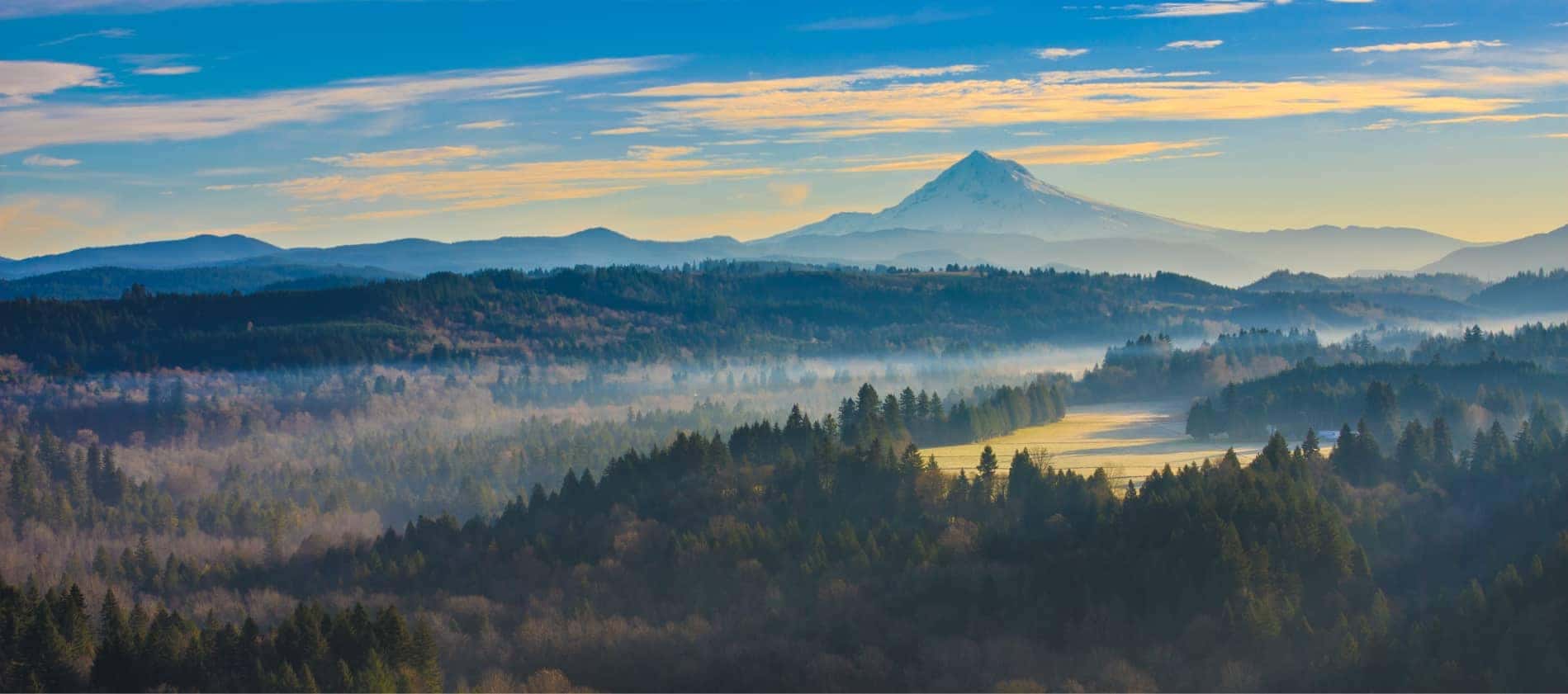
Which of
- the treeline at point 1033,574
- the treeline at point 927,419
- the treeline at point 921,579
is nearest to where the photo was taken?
the treeline at point 1033,574

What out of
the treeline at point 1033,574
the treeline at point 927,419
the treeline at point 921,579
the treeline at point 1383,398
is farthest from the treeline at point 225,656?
the treeline at point 1383,398

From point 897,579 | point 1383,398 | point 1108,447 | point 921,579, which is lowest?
point 897,579

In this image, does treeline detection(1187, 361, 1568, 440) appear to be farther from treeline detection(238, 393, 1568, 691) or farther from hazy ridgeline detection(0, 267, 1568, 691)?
treeline detection(238, 393, 1568, 691)

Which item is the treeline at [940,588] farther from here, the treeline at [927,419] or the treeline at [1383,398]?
the treeline at [1383,398]

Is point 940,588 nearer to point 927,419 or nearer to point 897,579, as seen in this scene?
point 897,579

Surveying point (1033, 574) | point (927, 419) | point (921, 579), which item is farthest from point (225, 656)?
point (927, 419)

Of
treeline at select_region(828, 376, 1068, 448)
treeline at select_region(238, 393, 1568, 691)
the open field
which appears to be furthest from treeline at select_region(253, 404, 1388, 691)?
treeline at select_region(828, 376, 1068, 448)
